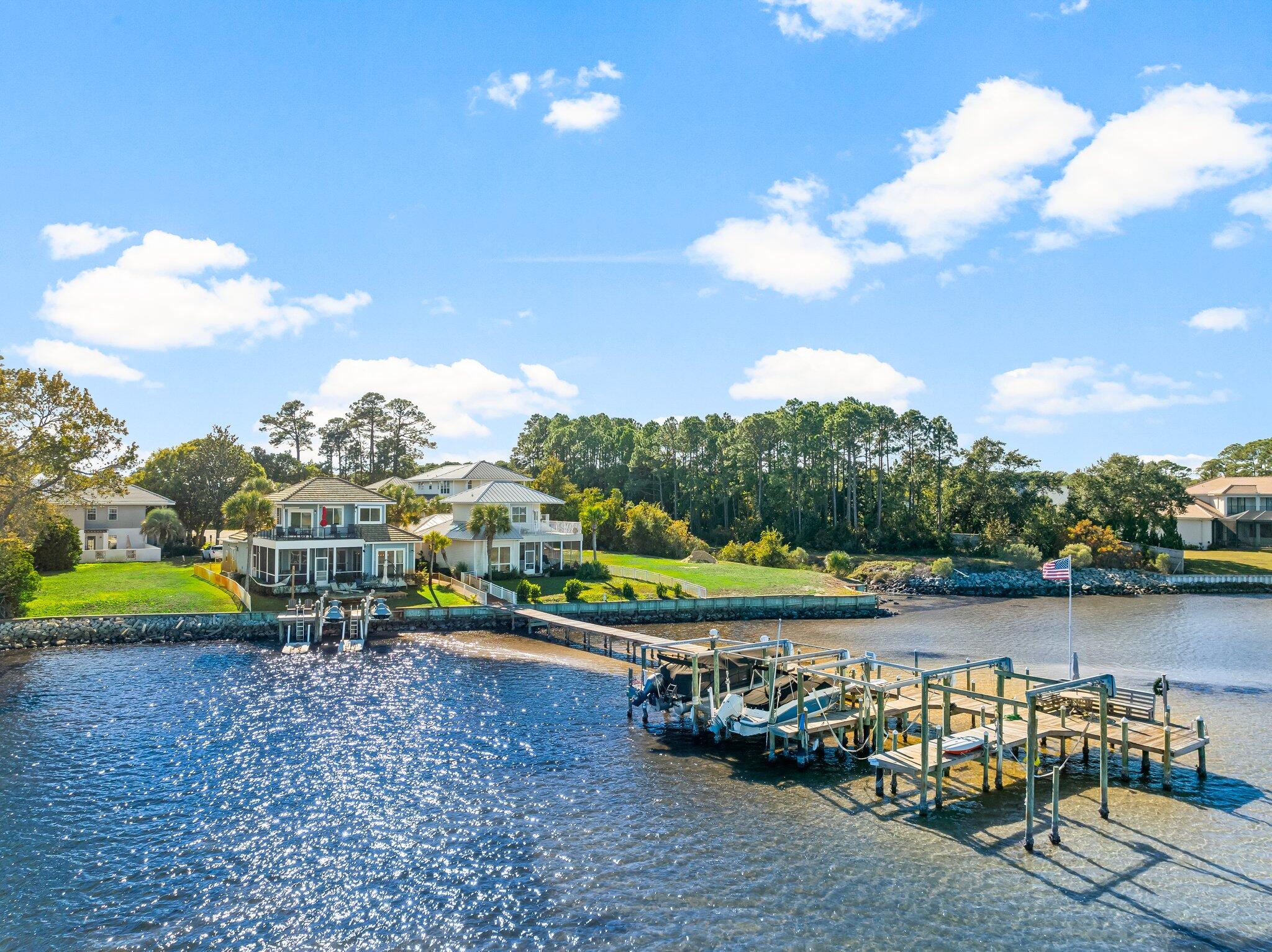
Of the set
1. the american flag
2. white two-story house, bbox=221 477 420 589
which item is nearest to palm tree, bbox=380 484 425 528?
white two-story house, bbox=221 477 420 589

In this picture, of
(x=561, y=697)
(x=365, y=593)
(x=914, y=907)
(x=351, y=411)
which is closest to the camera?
(x=914, y=907)

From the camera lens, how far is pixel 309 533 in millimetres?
49406

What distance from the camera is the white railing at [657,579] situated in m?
55.0

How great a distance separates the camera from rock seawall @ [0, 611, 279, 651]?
40.0 metres

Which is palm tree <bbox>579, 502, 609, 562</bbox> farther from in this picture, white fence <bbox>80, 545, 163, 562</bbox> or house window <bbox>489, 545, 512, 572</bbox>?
white fence <bbox>80, 545, 163, 562</bbox>

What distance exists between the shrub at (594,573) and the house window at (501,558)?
5130 mm

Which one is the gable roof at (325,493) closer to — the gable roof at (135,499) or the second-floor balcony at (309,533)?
the second-floor balcony at (309,533)

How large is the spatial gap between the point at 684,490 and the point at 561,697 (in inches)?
2706

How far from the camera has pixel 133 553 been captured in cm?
6372

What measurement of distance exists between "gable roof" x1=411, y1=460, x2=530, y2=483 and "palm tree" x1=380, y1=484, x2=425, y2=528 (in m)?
3.83

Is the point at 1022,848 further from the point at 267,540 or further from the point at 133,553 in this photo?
the point at 133,553

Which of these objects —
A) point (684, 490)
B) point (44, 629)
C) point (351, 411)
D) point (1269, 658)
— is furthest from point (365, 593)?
point (351, 411)

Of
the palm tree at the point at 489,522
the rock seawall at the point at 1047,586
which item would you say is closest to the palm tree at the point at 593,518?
the palm tree at the point at 489,522

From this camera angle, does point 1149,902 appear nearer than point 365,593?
Yes
